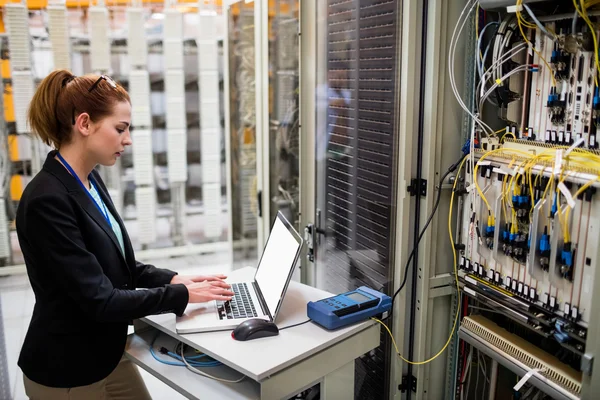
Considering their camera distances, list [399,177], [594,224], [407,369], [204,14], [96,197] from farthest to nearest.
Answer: [204,14]
[407,369]
[399,177]
[96,197]
[594,224]

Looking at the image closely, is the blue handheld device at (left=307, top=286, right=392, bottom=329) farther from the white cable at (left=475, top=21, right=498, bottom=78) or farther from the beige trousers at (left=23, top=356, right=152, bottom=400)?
the white cable at (left=475, top=21, right=498, bottom=78)

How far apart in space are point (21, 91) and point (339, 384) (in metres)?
3.09

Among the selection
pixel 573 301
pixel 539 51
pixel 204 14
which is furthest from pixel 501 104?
pixel 204 14

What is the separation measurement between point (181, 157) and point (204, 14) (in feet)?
3.72

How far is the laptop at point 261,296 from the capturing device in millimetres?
1564

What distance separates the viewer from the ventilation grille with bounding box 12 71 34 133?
348cm

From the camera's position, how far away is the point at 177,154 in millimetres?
4152

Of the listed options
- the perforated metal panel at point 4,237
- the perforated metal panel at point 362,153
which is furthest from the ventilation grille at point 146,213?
the perforated metal panel at point 362,153

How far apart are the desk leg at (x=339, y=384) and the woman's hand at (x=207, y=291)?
0.40 m

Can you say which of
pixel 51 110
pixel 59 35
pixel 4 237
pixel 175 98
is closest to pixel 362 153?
pixel 51 110

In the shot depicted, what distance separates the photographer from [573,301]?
1.40m

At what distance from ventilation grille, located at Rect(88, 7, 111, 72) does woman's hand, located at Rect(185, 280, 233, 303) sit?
265 centimetres

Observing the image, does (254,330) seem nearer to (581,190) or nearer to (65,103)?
(65,103)

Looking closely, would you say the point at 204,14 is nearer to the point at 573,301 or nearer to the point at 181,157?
the point at 181,157
